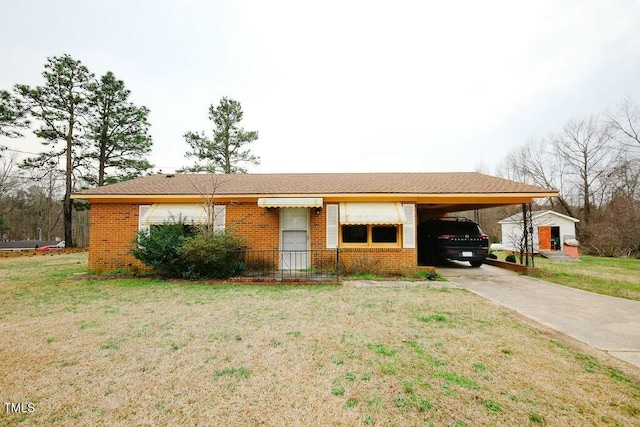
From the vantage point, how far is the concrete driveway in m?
4.81

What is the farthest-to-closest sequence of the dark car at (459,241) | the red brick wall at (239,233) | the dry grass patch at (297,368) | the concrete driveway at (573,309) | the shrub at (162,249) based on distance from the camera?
the dark car at (459,241) → the red brick wall at (239,233) → the shrub at (162,249) → the concrete driveway at (573,309) → the dry grass patch at (297,368)

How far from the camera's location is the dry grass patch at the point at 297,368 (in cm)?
289

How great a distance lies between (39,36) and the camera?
15.4 m

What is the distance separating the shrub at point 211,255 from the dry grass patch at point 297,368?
9.56ft

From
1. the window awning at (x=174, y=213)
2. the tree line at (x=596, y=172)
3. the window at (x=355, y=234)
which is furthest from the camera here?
the tree line at (x=596, y=172)

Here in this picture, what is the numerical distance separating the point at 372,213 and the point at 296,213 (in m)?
3.16

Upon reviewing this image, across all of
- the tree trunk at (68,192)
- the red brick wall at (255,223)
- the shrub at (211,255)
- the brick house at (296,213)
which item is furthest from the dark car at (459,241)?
the tree trunk at (68,192)

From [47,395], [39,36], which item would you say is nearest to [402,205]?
[47,395]

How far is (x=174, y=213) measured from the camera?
11.5m

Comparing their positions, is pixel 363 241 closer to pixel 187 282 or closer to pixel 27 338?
pixel 187 282

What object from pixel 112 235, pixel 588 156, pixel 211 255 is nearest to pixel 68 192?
pixel 112 235

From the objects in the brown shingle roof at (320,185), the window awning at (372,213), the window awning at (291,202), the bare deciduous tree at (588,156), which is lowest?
the window awning at (372,213)

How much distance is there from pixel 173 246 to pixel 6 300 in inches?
163

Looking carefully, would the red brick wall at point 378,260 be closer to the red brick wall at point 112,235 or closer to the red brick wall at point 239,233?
the red brick wall at point 239,233
